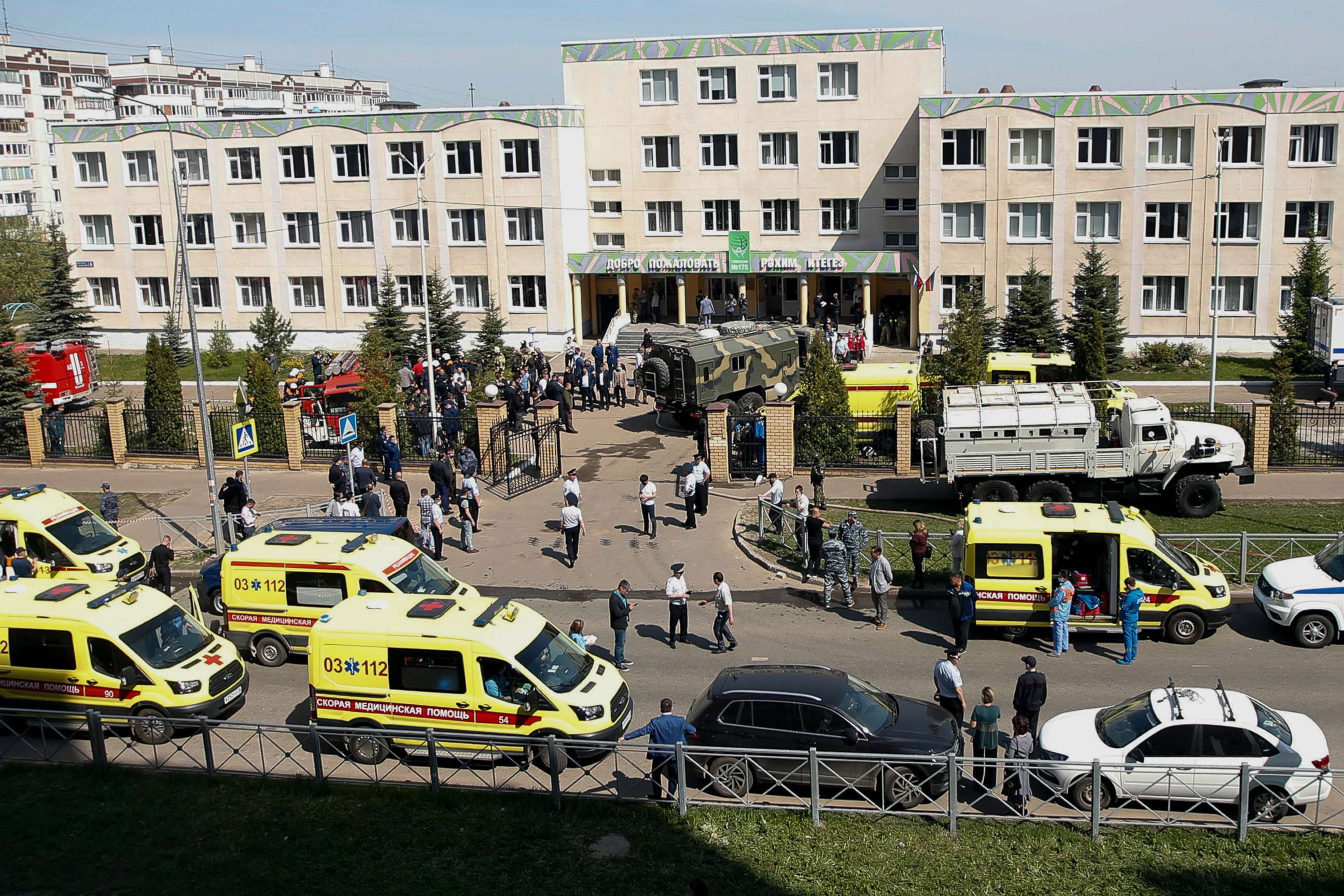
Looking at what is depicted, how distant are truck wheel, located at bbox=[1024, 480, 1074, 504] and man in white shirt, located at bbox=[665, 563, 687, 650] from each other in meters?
8.82

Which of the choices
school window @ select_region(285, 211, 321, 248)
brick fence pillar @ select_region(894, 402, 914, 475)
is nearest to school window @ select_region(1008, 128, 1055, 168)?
brick fence pillar @ select_region(894, 402, 914, 475)

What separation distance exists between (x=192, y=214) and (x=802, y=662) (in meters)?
41.4

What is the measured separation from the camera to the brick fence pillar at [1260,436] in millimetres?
25656

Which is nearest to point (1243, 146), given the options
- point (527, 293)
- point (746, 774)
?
point (527, 293)

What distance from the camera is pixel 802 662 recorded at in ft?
55.4

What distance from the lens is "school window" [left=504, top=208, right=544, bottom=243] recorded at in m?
45.4

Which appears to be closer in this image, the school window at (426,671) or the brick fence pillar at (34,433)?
the school window at (426,671)

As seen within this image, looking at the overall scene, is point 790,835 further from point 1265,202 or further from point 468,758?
point 1265,202

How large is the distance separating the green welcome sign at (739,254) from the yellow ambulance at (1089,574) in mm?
28313

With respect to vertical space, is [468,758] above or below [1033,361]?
below

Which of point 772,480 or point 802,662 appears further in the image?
point 772,480

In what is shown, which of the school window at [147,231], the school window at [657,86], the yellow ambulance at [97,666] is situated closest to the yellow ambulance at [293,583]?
the yellow ambulance at [97,666]

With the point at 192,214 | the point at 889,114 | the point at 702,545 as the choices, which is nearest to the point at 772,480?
the point at 702,545

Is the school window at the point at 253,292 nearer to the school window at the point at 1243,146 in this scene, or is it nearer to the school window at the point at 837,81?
the school window at the point at 837,81
